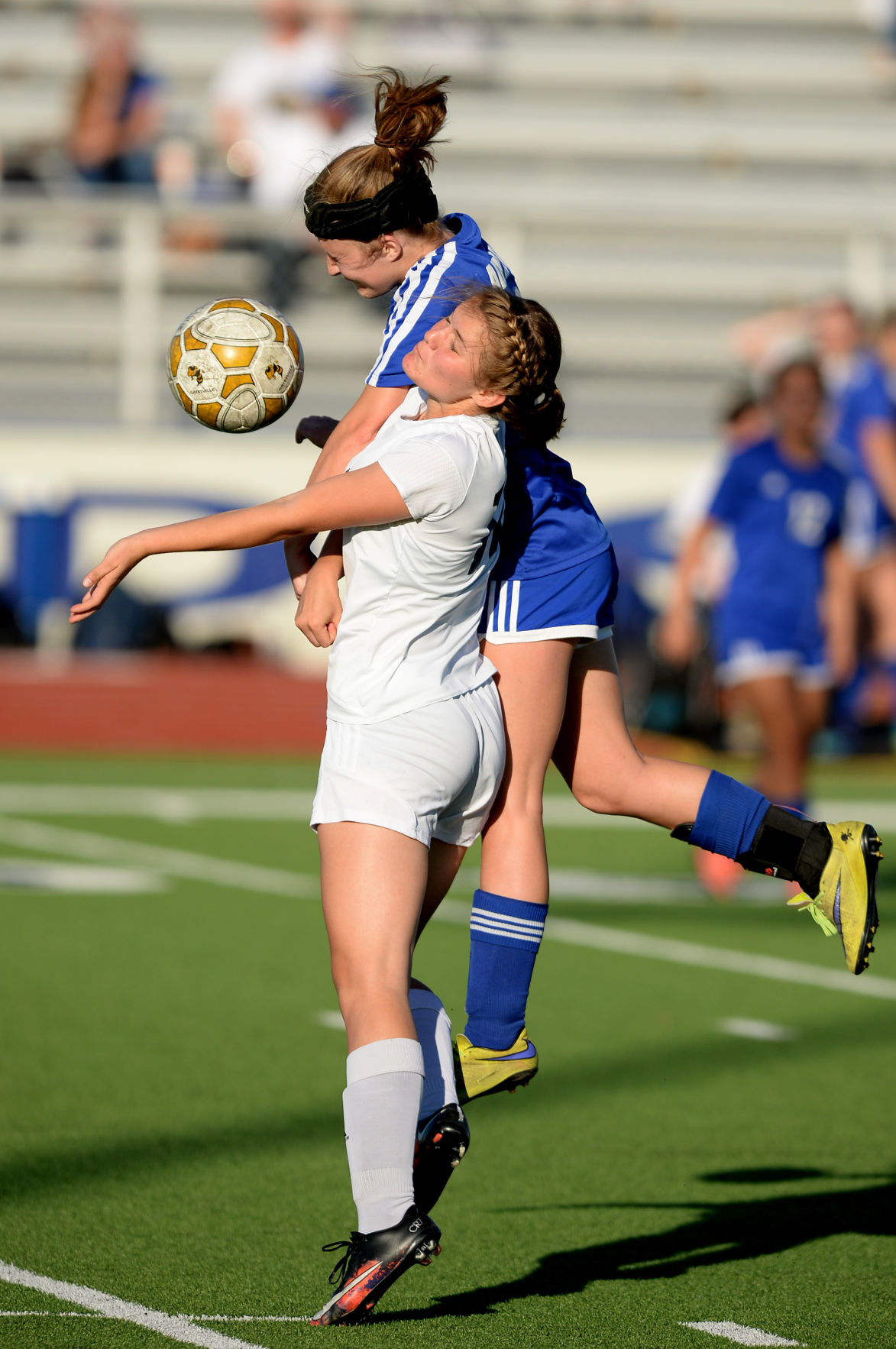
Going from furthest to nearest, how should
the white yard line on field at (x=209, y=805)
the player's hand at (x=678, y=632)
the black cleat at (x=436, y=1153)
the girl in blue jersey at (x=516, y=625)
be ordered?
1. the white yard line on field at (x=209, y=805)
2. the player's hand at (x=678, y=632)
3. the girl in blue jersey at (x=516, y=625)
4. the black cleat at (x=436, y=1153)

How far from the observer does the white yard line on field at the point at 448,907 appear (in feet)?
25.1

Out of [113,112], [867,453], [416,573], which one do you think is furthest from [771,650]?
[113,112]

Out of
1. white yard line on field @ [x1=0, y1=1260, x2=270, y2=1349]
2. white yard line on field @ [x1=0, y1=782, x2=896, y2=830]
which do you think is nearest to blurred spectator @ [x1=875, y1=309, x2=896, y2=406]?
white yard line on field @ [x1=0, y1=782, x2=896, y2=830]

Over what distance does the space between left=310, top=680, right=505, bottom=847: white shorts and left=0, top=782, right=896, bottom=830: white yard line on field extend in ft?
25.4

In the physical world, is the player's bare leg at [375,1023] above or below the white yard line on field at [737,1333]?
above

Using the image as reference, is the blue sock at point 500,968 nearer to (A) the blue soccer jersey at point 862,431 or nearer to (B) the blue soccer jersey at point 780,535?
(B) the blue soccer jersey at point 780,535

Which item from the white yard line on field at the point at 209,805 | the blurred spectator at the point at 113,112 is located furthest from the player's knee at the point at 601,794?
the blurred spectator at the point at 113,112

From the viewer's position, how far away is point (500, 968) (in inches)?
162

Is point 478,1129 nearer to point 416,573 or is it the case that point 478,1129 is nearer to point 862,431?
point 416,573

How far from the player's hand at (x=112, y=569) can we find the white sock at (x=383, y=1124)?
0.94m

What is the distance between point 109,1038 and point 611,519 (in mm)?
10712

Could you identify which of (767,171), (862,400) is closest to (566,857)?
(862,400)

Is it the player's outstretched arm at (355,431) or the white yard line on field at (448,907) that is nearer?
the player's outstretched arm at (355,431)

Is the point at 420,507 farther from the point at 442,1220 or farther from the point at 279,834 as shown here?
the point at 279,834
